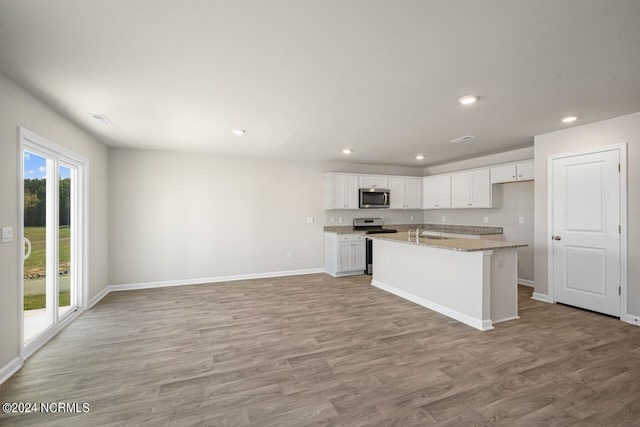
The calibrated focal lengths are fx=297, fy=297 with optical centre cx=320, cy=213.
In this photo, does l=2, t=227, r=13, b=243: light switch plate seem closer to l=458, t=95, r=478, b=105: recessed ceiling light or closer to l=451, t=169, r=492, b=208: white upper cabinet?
l=458, t=95, r=478, b=105: recessed ceiling light

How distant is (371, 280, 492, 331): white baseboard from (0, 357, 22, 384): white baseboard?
4282 mm

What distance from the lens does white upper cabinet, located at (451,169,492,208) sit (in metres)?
5.58

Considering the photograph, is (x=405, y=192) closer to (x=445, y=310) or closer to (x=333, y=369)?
(x=445, y=310)

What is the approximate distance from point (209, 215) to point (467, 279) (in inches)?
173

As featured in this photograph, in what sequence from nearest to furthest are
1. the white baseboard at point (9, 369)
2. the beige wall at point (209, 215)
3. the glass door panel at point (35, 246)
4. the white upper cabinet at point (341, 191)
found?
1. the white baseboard at point (9, 369)
2. the glass door panel at point (35, 246)
3. the beige wall at point (209, 215)
4. the white upper cabinet at point (341, 191)

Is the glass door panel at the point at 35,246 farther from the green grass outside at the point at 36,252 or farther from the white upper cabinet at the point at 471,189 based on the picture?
the white upper cabinet at the point at 471,189

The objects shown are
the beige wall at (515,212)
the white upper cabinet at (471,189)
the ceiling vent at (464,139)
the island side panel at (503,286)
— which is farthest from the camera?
the white upper cabinet at (471,189)

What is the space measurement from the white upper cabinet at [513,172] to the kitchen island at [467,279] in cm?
197

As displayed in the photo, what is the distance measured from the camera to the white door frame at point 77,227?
8.49ft

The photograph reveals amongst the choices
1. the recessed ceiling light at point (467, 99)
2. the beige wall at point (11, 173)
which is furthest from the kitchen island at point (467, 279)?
the beige wall at point (11, 173)

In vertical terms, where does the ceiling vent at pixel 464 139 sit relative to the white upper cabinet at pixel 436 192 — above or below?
above

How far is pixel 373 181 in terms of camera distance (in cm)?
653

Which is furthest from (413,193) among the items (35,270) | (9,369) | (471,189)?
(9,369)

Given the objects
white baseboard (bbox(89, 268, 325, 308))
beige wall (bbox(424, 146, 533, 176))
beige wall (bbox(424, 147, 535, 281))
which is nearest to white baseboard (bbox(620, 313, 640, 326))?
beige wall (bbox(424, 147, 535, 281))
